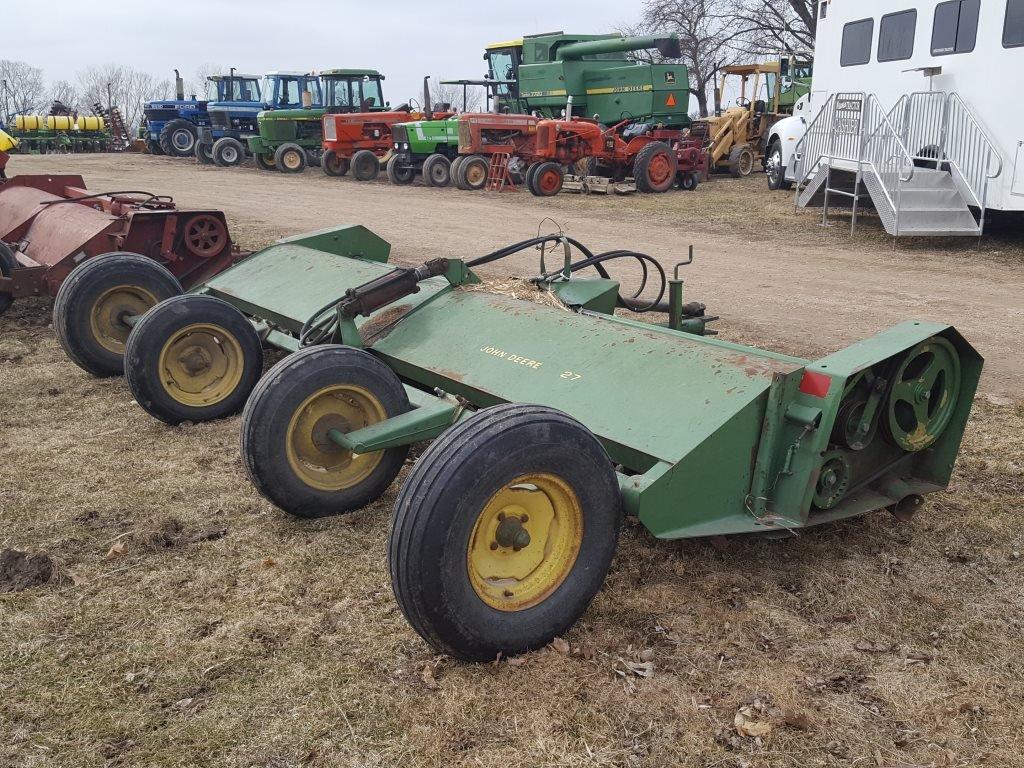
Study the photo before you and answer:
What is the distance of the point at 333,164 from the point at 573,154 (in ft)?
22.7

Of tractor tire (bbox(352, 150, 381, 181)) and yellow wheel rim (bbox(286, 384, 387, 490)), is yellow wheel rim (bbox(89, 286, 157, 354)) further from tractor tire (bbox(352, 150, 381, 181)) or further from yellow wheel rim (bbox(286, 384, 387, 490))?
tractor tire (bbox(352, 150, 381, 181))

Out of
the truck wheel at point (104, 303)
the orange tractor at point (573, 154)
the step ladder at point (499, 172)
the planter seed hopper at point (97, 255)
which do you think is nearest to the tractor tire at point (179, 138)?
the orange tractor at point (573, 154)

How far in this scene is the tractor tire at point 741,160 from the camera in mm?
21109

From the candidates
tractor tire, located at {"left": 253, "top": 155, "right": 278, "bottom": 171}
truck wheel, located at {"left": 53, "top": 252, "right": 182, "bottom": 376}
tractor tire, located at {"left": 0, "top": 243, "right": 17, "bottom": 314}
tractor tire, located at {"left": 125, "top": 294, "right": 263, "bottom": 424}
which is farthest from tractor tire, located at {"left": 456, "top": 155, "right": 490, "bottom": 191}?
tractor tire, located at {"left": 125, "top": 294, "right": 263, "bottom": 424}

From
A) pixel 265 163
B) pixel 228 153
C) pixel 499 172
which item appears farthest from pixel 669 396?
pixel 228 153

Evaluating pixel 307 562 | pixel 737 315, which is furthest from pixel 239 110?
pixel 307 562

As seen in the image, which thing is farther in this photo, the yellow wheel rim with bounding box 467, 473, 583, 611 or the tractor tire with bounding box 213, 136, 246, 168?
the tractor tire with bounding box 213, 136, 246, 168

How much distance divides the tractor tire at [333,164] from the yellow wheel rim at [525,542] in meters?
20.4

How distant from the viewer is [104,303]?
18.9ft

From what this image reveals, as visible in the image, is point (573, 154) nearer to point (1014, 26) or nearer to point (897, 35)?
point (897, 35)

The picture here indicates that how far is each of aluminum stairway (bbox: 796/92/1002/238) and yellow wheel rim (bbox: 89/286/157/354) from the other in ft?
29.1

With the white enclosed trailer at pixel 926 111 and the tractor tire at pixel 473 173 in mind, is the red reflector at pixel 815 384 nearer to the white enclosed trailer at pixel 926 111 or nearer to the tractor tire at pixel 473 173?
the white enclosed trailer at pixel 926 111

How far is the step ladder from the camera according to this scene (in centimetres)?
1847

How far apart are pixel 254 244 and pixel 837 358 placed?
933 cm
